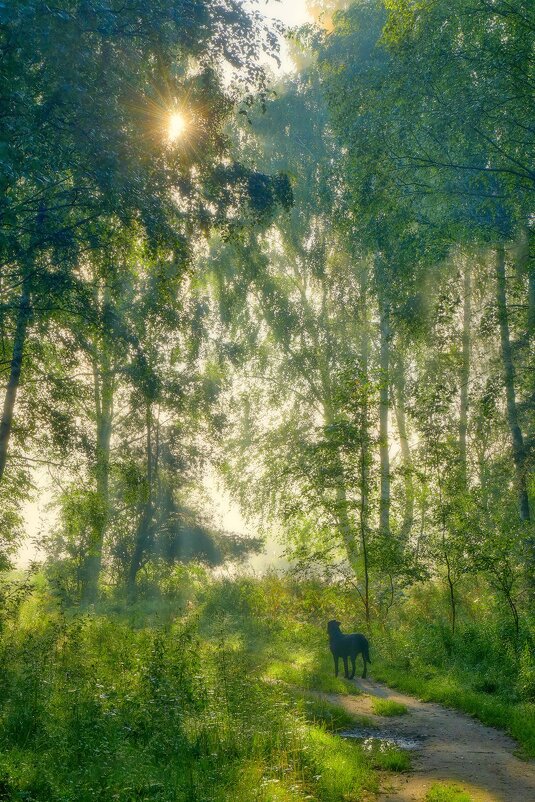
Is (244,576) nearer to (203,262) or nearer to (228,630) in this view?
(228,630)

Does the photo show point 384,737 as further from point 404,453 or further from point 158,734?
point 404,453

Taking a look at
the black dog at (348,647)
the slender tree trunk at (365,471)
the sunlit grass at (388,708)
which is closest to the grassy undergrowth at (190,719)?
the black dog at (348,647)

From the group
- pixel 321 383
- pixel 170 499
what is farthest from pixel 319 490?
pixel 170 499

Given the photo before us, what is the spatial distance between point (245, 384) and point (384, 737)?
59.2ft

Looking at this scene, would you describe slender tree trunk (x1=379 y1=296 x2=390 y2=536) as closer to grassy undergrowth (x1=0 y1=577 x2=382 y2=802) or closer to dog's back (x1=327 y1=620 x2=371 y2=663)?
dog's back (x1=327 y1=620 x2=371 y2=663)

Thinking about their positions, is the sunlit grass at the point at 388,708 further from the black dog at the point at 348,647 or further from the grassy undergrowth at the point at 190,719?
the black dog at the point at 348,647

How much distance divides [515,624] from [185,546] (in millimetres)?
15705

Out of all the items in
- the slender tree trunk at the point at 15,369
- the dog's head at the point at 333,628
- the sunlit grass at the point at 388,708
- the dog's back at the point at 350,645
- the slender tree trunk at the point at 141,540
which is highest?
the slender tree trunk at the point at 15,369

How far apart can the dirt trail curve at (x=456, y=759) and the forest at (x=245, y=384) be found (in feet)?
0.28

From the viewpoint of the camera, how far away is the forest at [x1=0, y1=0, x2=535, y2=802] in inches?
299

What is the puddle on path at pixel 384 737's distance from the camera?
345 inches

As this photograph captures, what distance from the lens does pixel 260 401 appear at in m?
26.2

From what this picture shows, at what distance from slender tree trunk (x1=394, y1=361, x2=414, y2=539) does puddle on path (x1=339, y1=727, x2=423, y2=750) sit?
848 centimetres

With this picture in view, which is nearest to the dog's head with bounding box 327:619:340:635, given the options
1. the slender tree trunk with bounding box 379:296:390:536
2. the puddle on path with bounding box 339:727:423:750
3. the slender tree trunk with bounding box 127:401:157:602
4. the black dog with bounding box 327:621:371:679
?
the black dog with bounding box 327:621:371:679
